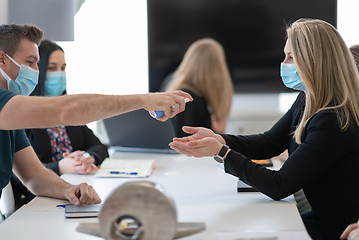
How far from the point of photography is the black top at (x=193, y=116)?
2.68 metres

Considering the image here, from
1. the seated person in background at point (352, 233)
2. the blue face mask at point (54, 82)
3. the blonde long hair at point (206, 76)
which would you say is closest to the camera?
the seated person in background at point (352, 233)

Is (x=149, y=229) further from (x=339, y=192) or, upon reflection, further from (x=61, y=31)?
(x=61, y=31)

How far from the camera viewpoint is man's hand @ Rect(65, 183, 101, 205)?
4.25 ft

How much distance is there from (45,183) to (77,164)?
0.37 m

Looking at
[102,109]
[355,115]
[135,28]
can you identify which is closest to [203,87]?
[135,28]

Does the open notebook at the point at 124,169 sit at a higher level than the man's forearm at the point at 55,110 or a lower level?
lower

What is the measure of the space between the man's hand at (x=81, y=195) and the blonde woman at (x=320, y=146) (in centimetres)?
37

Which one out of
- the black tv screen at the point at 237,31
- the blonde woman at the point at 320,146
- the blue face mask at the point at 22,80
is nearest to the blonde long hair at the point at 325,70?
the blonde woman at the point at 320,146

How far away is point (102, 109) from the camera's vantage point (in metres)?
1.12

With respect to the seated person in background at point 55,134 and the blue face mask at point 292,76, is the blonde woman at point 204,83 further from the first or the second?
the blue face mask at point 292,76

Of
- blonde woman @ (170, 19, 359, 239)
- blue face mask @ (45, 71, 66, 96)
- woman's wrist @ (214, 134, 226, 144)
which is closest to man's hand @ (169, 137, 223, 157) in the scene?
blonde woman @ (170, 19, 359, 239)

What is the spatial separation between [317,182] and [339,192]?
0.28 feet

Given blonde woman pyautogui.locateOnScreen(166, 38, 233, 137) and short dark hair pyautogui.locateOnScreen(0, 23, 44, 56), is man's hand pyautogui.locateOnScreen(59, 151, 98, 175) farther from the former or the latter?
blonde woman pyautogui.locateOnScreen(166, 38, 233, 137)

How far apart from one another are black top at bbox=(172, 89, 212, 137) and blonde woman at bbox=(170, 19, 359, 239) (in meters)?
1.13
